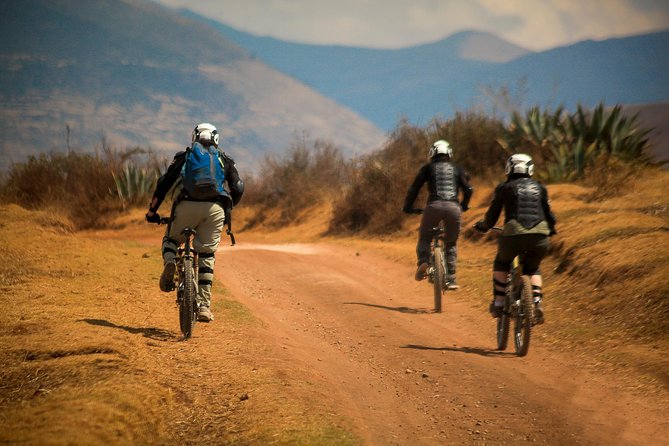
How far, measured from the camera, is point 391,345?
9.06m

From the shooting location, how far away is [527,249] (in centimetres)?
853

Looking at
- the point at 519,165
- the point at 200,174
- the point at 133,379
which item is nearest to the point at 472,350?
the point at 519,165

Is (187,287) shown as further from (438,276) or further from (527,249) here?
(438,276)

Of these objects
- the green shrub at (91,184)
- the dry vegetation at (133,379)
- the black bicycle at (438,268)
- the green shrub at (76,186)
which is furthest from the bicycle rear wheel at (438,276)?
the green shrub at (76,186)

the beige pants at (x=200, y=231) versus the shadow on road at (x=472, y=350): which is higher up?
the beige pants at (x=200, y=231)

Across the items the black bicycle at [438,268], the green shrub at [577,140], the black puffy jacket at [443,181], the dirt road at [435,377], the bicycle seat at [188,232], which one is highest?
the green shrub at [577,140]

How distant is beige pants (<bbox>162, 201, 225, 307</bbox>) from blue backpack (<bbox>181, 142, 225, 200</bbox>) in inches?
5.0

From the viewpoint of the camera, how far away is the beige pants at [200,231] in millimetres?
8320

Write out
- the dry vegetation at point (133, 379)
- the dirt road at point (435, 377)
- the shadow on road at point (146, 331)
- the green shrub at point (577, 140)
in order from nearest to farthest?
1. the dry vegetation at point (133, 379)
2. the dirt road at point (435, 377)
3. the shadow on road at point (146, 331)
4. the green shrub at point (577, 140)

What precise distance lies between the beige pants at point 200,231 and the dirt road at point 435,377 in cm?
100

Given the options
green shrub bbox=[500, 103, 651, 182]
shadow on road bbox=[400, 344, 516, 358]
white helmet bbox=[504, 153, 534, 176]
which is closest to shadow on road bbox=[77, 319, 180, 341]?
shadow on road bbox=[400, 344, 516, 358]

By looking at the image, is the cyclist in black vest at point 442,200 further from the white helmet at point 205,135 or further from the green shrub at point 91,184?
the green shrub at point 91,184

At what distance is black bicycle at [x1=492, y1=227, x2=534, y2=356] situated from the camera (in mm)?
8352

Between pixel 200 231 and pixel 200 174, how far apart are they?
0.64 meters
